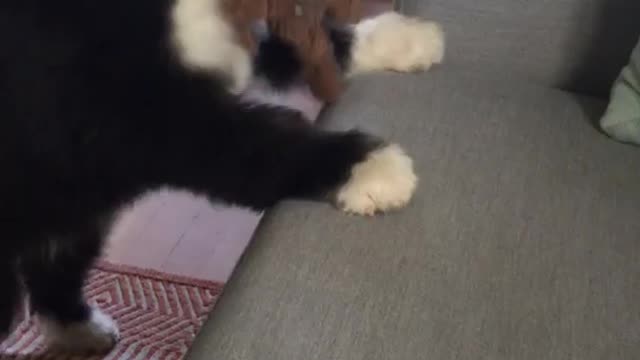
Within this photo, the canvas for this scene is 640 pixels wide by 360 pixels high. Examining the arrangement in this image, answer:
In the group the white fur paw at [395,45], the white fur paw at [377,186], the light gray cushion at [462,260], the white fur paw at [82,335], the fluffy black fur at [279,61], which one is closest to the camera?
the light gray cushion at [462,260]

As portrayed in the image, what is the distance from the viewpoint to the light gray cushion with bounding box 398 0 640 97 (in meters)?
1.17

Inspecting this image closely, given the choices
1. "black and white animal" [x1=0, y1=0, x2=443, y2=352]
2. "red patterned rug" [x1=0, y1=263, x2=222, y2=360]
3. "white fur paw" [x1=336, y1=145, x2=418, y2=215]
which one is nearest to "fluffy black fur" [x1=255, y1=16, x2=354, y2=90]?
"black and white animal" [x1=0, y1=0, x2=443, y2=352]

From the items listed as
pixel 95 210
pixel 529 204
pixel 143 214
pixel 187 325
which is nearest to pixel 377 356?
pixel 529 204

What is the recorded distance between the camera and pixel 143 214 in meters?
1.70

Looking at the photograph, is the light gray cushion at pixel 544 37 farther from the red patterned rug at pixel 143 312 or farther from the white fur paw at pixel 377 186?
the red patterned rug at pixel 143 312

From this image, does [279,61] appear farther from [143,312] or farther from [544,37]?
[143,312]

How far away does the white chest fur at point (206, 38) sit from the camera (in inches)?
34.4

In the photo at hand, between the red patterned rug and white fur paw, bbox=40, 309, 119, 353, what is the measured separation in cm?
2

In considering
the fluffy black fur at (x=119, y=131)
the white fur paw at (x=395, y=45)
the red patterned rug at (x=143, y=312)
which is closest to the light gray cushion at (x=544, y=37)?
the white fur paw at (x=395, y=45)

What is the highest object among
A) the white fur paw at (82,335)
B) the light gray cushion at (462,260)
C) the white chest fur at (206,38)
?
the white chest fur at (206,38)

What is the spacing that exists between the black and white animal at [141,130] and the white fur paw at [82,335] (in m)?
0.35

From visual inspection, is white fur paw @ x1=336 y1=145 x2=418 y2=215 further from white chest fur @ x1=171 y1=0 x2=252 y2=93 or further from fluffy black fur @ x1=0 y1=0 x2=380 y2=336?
white chest fur @ x1=171 y1=0 x2=252 y2=93

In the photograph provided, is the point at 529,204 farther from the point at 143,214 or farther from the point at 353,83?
the point at 143,214

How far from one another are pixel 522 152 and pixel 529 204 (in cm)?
10
